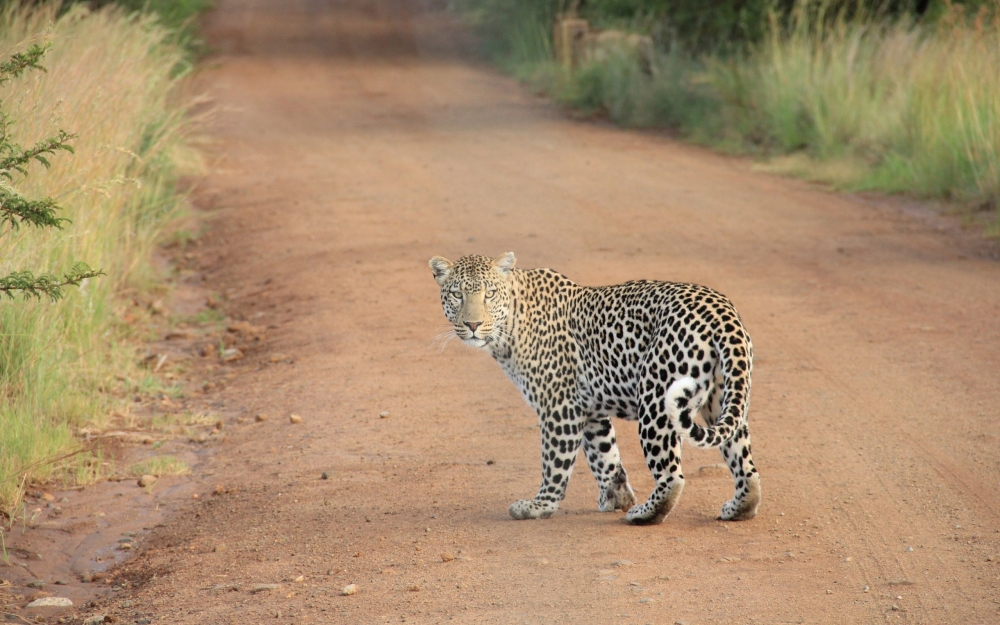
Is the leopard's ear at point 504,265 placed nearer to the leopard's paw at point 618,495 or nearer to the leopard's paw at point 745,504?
the leopard's paw at point 618,495

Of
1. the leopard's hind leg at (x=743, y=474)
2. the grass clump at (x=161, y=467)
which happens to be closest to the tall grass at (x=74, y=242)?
the grass clump at (x=161, y=467)

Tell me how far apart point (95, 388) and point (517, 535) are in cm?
373

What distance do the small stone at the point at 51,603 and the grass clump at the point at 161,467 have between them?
1557 mm

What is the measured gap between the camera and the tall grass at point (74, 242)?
278 inches

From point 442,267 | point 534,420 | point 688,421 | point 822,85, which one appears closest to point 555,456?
point 688,421

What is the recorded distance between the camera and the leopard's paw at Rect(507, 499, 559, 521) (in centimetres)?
587

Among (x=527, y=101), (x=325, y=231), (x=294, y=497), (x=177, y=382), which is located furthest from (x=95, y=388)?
(x=527, y=101)

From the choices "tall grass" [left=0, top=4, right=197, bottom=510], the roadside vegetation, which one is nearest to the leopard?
"tall grass" [left=0, top=4, right=197, bottom=510]

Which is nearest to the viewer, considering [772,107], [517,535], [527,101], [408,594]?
[408,594]

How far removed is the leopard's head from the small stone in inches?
83.9

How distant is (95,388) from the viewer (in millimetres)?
8227

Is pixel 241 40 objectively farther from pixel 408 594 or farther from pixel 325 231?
pixel 408 594

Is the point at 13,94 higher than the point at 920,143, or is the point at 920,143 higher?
the point at 13,94

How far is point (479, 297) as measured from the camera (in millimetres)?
5910
